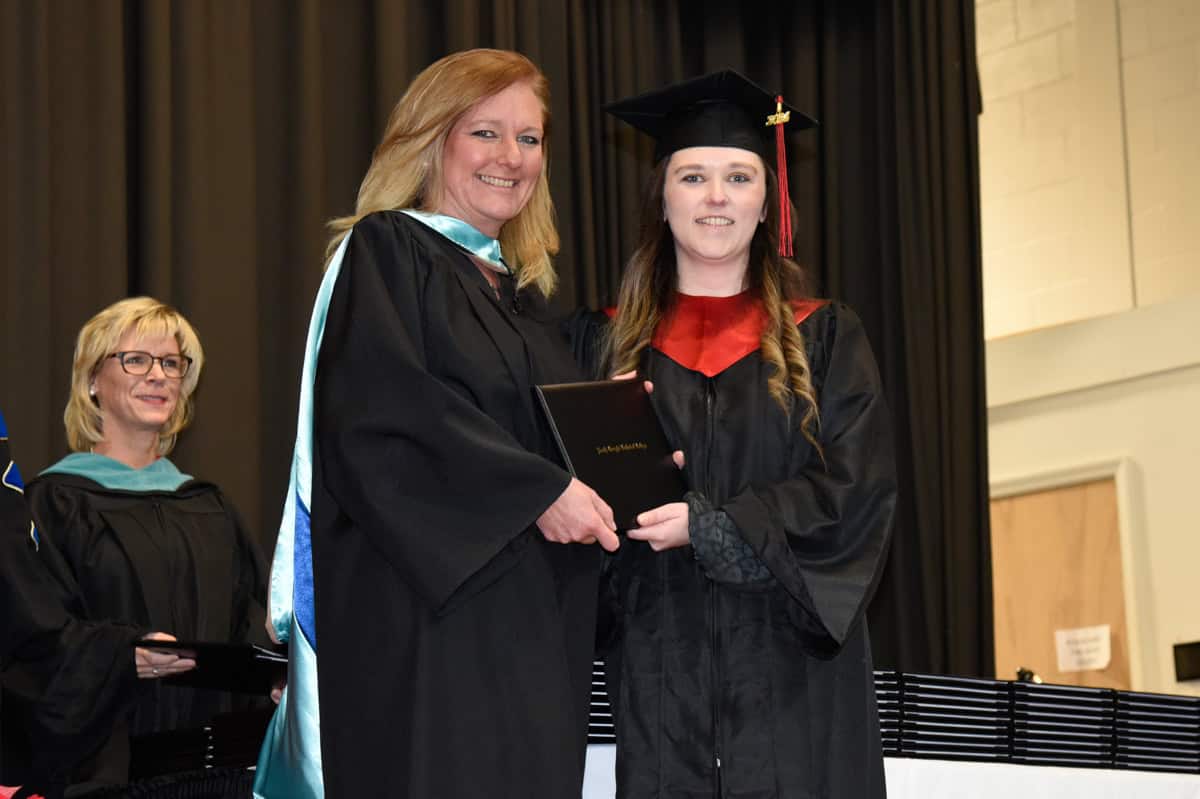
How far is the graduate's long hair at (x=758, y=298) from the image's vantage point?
3.01 m

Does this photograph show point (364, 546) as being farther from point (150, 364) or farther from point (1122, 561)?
point (1122, 561)

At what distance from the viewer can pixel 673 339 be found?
10.4 ft

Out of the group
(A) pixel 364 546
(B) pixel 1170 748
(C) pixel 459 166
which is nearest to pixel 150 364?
(C) pixel 459 166

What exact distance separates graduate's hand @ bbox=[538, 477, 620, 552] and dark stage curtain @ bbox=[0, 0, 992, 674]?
2.32 metres

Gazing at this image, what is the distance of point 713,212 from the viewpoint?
3.20 meters

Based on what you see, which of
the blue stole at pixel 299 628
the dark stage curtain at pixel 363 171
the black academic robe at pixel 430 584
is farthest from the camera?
the dark stage curtain at pixel 363 171

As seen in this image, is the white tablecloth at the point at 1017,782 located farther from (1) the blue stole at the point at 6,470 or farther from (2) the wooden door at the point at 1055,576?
(2) the wooden door at the point at 1055,576

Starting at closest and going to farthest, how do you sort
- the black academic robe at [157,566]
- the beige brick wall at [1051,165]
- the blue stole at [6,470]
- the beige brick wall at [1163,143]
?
the blue stole at [6,470] → the black academic robe at [157,566] → the beige brick wall at [1163,143] → the beige brick wall at [1051,165]

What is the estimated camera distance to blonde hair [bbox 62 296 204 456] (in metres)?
4.30

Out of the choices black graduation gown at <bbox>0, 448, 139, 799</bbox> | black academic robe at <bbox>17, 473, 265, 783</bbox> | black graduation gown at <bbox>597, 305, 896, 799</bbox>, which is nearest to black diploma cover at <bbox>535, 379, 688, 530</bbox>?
black graduation gown at <bbox>597, 305, 896, 799</bbox>

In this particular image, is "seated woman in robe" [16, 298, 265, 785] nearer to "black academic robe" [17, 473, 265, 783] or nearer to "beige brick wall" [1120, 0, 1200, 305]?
"black academic robe" [17, 473, 265, 783]

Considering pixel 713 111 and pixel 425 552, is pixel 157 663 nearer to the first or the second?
pixel 425 552

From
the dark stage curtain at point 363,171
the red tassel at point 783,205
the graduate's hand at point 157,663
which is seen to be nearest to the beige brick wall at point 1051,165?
the dark stage curtain at point 363,171

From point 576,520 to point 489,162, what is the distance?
79 cm
